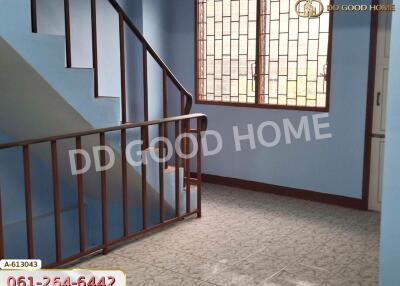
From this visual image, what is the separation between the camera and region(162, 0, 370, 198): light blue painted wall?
4578 millimetres

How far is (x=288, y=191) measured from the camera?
511 centimetres

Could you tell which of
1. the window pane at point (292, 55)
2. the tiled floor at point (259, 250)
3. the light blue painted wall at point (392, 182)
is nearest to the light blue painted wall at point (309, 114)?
the window pane at point (292, 55)

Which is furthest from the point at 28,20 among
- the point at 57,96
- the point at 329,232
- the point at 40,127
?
the point at 329,232

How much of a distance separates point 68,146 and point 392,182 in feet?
8.28

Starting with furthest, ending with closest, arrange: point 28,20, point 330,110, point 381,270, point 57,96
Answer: point 330,110
point 57,96
point 28,20
point 381,270

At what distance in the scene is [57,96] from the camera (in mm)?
3223

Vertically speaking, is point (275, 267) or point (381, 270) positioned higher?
point (381, 270)

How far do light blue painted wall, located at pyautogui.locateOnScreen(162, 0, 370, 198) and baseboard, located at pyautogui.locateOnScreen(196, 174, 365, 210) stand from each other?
0.05 metres

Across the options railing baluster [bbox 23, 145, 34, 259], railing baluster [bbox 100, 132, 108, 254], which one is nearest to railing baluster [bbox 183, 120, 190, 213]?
railing baluster [bbox 100, 132, 108, 254]

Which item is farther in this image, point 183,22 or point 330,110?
point 183,22

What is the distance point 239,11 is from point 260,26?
0.32 m

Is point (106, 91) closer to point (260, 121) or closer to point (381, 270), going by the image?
point (260, 121)

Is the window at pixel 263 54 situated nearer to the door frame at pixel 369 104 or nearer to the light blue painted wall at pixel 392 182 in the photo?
the door frame at pixel 369 104

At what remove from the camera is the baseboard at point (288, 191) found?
4758 mm
